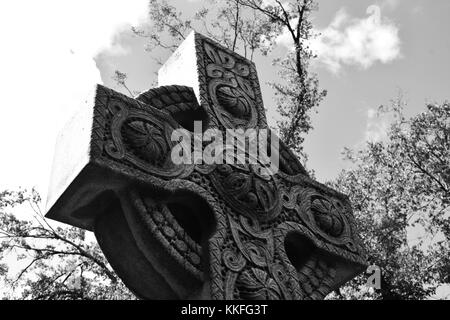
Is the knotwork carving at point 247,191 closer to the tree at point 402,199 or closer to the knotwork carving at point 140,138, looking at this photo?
the knotwork carving at point 140,138

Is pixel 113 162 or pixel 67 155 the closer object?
pixel 113 162

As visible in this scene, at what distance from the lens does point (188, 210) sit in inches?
115

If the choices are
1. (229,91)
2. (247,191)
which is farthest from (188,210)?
(229,91)

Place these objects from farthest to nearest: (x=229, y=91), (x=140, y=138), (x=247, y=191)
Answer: (x=229, y=91) → (x=247, y=191) → (x=140, y=138)

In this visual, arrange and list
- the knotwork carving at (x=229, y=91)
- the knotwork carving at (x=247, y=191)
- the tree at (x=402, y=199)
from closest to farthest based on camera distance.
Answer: the knotwork carving at (x=247, y=191) → the knotwork carving at (x=229, y=91) → the tree at (x=402, y=199)

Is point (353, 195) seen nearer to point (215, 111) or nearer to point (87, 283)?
point (87, 283)

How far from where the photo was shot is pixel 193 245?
2650 millimetres

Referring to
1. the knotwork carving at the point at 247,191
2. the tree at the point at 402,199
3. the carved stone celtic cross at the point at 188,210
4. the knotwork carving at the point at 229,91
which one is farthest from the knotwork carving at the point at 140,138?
the tree at the point at 402,199

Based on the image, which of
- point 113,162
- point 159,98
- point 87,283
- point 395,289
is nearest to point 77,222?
point 113,162

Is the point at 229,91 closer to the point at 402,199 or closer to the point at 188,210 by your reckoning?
the point at 188,210

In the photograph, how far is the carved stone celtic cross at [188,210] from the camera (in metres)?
2.56

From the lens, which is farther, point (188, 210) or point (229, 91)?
point (229, 91)

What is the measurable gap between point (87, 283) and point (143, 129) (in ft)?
23.3

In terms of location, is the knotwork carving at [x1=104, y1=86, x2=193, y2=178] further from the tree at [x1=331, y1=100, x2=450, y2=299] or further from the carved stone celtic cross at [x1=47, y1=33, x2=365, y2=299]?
the tree at [x1=331, y1=100, x2=450, y2=299]
